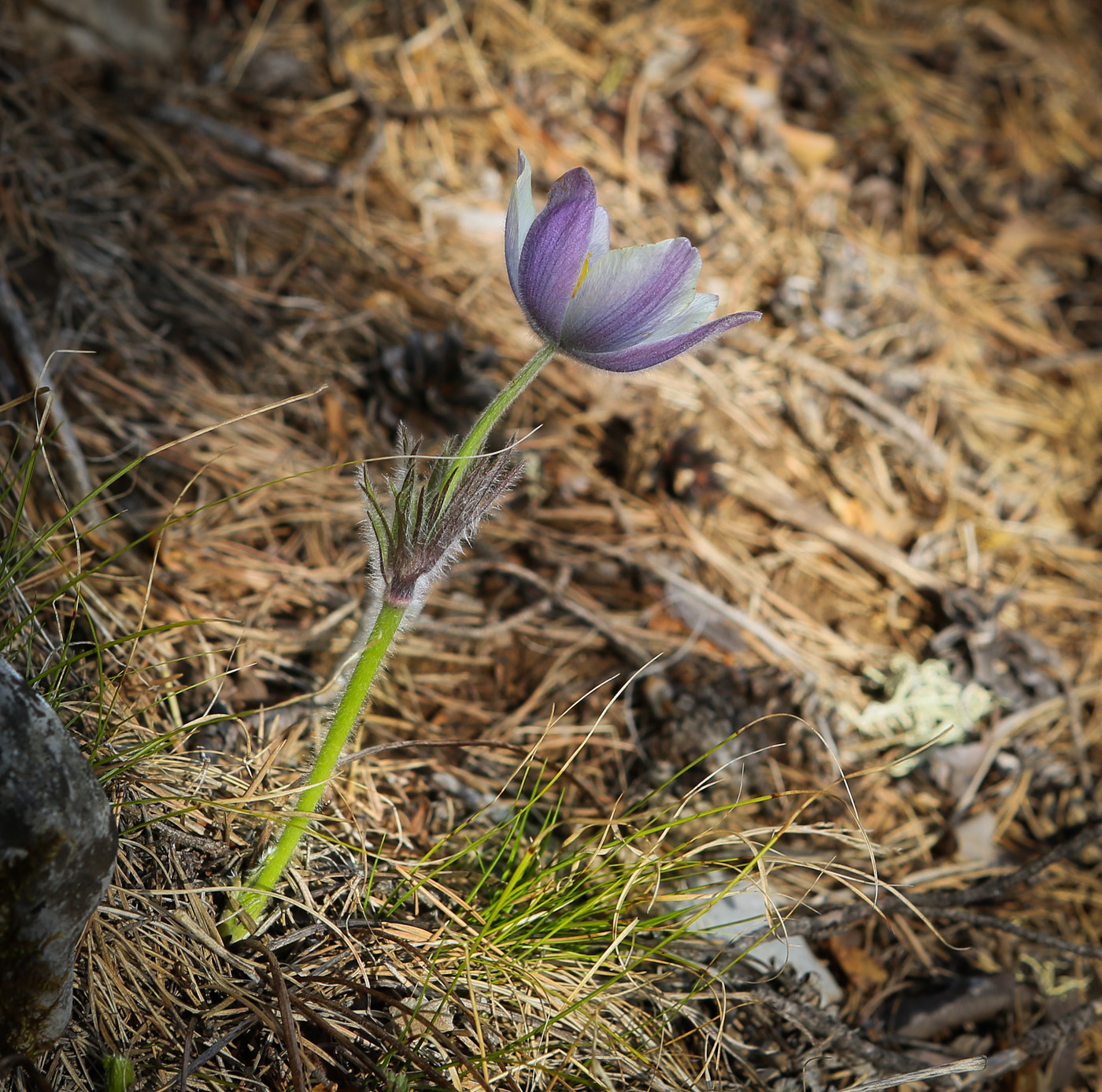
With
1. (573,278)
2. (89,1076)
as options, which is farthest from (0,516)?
(573,278)

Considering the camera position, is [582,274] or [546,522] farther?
[546,522]

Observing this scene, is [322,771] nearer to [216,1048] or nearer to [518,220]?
[216,1048]

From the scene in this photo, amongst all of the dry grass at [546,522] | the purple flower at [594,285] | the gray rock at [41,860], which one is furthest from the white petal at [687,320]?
the gray rock at [41,860]

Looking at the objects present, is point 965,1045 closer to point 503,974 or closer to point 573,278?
point 503,974

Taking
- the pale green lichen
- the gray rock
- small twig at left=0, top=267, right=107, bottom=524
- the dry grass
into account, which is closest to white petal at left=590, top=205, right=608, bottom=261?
the dry grass

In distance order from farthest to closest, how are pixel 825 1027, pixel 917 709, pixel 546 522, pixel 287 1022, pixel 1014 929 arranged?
pixel 546 522 → pixel 917 709 → pixel 1014 929 → pixel 825 1027 → pixel 287 1022

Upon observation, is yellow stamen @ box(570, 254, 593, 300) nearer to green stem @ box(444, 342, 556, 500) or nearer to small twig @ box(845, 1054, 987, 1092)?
green stem @ box(444, 342, 556, 500)

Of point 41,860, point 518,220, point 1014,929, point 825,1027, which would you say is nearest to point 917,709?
point 1014,929
